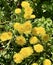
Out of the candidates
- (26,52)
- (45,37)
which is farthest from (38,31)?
(26,52)

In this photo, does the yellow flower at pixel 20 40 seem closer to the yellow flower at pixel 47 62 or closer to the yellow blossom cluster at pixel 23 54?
the yellow blossom cluster at pixel 23 54

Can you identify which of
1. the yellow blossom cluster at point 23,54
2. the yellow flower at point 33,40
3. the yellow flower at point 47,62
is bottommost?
the yellow flower at point 47,62

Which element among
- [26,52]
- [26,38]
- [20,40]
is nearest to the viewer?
[26,52]

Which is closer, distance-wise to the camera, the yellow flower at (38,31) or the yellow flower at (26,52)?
the yellow flower at (26,52)

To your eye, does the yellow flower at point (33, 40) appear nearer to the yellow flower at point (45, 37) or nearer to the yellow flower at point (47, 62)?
the yellow flower at point (45, 37)

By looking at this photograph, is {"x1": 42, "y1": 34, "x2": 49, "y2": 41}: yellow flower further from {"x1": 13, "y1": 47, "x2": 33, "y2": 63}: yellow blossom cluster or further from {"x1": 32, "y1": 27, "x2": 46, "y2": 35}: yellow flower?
{"x1": 13, "y1": 47, "x2": 33, "y2": 63}: yellow blossom cluster

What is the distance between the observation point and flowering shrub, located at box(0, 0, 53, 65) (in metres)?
2.12

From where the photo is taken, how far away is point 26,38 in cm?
234

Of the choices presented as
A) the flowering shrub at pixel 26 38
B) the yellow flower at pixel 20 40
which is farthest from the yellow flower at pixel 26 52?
the yellow flower at pixel 20 40

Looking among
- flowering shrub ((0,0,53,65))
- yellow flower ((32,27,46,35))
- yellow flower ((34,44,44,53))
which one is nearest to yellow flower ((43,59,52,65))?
flowering shrub ((0,0,53,65))

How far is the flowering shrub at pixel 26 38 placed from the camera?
2.12 metres

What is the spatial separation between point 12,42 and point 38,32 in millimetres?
382

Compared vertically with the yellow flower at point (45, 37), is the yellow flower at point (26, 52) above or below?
below

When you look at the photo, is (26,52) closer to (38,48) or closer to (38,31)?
(38,48)
